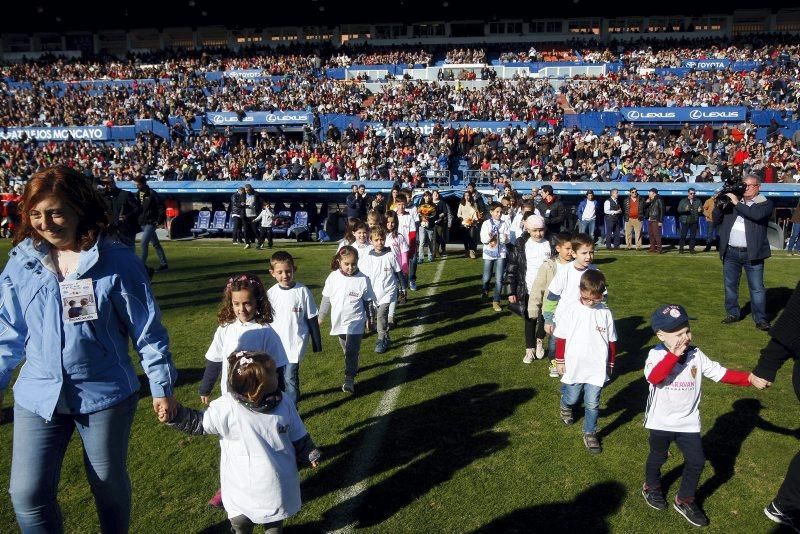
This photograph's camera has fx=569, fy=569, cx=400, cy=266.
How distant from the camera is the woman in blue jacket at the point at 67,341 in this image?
9.49ft

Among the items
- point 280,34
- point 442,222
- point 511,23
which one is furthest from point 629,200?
point 280,34

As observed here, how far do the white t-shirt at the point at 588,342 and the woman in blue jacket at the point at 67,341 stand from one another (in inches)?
132

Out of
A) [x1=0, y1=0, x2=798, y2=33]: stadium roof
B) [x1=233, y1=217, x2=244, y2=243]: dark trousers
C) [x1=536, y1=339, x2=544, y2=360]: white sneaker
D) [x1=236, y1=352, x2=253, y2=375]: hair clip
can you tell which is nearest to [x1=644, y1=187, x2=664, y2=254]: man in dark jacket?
[x1=536, y1=339, x2=544, y2=360]: white sneaker

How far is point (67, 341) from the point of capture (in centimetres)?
288

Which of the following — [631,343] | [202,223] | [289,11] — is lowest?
[631,343]

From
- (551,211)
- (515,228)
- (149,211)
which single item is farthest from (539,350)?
(149,211)

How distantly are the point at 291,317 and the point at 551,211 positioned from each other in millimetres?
9088

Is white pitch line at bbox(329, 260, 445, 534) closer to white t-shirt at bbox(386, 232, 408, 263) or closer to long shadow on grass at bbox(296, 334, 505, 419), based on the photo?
long shadow on grass at bbox(296, 334, 505, 419)

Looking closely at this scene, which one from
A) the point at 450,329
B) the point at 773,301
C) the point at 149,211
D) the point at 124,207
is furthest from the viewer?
the point at 149,211

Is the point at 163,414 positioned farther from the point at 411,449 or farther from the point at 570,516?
the point at 570,516

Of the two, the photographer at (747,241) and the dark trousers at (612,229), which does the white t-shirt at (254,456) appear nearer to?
the photographer at (747,241)

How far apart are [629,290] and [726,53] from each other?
111ft

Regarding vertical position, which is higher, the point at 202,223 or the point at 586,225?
the point at 202,223

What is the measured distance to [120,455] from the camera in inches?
121
